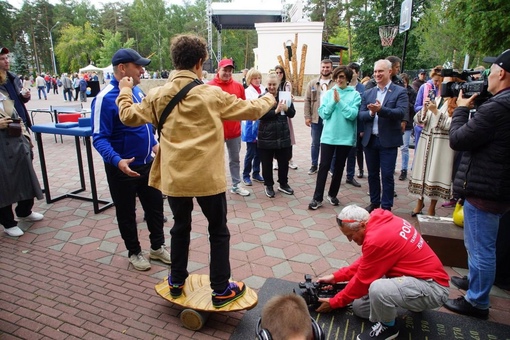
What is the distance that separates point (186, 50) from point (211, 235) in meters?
1.25

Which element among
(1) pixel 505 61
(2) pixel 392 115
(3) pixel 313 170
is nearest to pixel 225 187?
(1) pixel 505 61

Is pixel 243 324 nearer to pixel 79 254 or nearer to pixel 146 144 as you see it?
pixel 146 144

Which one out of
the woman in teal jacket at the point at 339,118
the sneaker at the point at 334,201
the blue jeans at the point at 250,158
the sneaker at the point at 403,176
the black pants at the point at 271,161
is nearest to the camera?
the woman in teal jacket at the point at 339,118

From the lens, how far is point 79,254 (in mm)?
3643

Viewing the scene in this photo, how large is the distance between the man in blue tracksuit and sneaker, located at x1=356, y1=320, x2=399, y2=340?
1947 mm

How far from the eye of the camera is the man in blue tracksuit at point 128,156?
2.91m

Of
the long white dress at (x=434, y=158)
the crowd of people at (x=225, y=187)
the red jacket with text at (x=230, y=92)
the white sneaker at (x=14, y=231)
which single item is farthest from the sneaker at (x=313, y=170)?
the white sneaker at (x=14, y=231)

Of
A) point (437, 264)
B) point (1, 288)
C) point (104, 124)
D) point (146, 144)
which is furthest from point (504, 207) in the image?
point (1, 288)

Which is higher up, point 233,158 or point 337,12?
point 337,12

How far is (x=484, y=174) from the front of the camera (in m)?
2.37

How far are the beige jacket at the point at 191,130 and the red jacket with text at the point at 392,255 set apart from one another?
1.05 m

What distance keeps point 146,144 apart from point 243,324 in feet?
5.72

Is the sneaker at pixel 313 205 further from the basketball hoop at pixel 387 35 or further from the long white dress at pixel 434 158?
the basketball hoop at pixel 387 35

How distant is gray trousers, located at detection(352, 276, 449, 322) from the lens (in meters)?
2.25
